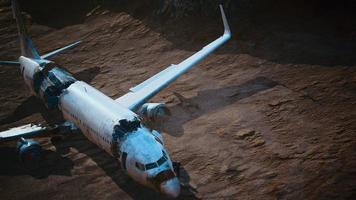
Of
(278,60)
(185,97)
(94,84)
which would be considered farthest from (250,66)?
(94,84)

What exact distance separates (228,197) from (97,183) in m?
7.56

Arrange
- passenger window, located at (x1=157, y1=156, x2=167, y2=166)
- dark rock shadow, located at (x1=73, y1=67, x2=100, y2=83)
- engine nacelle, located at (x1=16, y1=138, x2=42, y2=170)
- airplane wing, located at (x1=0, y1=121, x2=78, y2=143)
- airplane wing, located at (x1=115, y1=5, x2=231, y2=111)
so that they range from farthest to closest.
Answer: dark rock shadow, located at (x1=73, y1=67, x2=100, y2=83) < airplane wing, located at (x1=115, y1=5, x2=231, y2=111) < airplane wing, located at (x1=0, y1=121, x2=78, y2=143) < engine nacelle, located at (x1=16, y1=138, x2=42, y2=170) < passenger window, located at (x1=157, y1=156, x2=167, y2=166)

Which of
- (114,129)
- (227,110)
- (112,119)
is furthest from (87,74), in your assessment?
(114,129)

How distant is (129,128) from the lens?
2230cm

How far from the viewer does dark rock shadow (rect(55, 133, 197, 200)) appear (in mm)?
21969

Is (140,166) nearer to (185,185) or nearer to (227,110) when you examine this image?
(185,185)

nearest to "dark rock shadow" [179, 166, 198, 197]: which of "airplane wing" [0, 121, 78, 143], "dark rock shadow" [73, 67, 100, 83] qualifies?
"airplane wing" [0, 121, 78, 143]

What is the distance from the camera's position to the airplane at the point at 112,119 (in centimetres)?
2056

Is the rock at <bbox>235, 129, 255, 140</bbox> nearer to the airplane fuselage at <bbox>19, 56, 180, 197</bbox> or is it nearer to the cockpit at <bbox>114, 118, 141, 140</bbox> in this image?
the airplane fuselage at <bbox>19, 56, 180, 197</bbox>

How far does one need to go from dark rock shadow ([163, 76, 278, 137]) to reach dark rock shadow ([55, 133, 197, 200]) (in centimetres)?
450

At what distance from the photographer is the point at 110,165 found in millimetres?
24906

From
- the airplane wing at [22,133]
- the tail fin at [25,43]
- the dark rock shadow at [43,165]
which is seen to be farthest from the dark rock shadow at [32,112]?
the dark rock shadow at [43,165]

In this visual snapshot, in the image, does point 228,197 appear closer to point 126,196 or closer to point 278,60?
point 126,196

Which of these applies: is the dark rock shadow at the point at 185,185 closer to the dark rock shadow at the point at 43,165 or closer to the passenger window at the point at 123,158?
the passenger window at the point at 123,158
